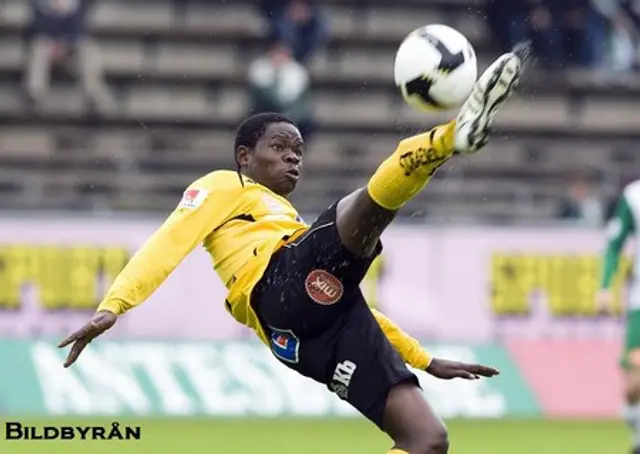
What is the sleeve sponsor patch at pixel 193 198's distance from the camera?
7.07 meters

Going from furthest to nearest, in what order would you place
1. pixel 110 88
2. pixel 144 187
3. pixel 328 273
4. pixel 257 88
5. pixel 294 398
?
pixel 110 88 → pixel 257 88 → pixel 144 187 → pixel 294 398 → pixel 328 273

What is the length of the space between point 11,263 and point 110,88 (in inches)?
178

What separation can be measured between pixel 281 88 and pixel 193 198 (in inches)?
414

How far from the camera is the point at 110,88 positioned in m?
19.2

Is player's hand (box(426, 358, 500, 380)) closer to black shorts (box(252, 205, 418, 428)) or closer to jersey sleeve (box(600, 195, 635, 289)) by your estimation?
black shorts (box(252, 205, 418, 428))

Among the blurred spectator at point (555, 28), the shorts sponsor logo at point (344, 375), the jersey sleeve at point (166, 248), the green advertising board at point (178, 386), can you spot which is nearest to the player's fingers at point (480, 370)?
the shorts sponsor logo at point (344, 375)

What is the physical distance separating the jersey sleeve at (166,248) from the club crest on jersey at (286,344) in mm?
521

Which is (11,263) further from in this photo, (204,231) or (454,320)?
(204,231)

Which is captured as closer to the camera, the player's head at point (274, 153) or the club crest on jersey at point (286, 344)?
the club crest on jersey at point (286, 344)

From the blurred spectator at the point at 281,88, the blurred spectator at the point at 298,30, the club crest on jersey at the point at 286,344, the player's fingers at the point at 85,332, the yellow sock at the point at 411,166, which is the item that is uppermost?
the blurred spectator at the point at 298,30

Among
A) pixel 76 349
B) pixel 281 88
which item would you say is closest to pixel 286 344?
pixel 76 349

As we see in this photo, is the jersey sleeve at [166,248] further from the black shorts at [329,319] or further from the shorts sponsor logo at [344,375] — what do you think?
the shorts sponsor logo at [344,375]

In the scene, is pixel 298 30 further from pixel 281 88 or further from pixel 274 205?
pixel 274 205

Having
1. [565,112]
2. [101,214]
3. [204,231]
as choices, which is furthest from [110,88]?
[204,231]
